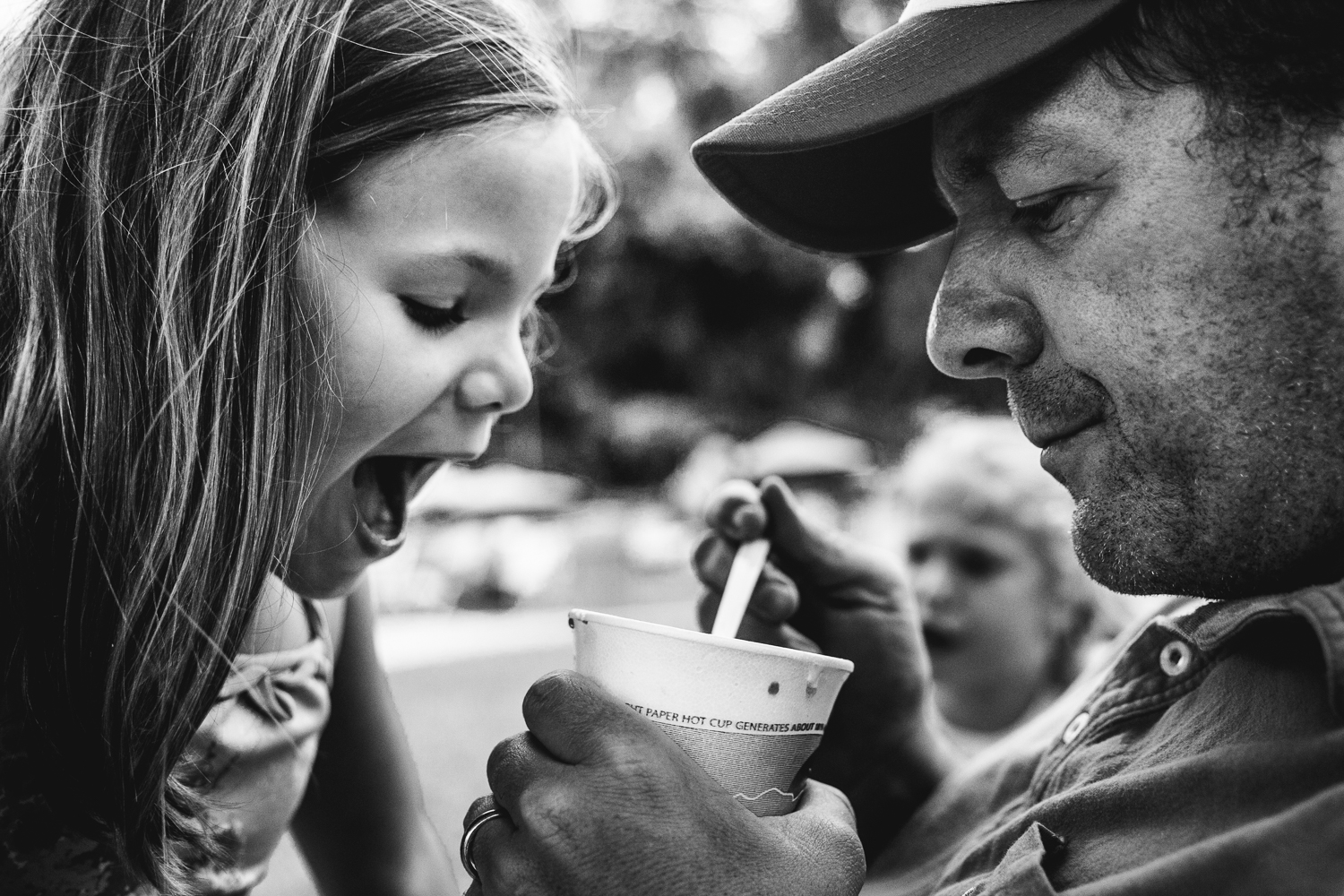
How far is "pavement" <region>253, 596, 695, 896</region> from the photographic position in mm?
4027

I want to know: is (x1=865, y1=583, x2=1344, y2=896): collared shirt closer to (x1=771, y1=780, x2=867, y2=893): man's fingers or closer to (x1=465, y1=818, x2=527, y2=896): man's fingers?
(x1=771, y1=780, x2=867, y2=893): man's fingers

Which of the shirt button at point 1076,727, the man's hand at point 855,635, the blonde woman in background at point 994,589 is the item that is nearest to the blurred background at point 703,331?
the blonde woman in background at point 994,589

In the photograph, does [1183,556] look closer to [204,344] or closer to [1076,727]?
[1076,727]

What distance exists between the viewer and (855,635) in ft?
6.54

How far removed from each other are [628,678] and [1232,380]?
754mm

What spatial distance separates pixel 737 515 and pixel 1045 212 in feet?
2.41

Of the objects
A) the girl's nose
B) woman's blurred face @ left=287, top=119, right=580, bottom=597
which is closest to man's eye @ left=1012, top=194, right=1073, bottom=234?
woman's blurred face @ left=287, top=119, right=580, bottom=597

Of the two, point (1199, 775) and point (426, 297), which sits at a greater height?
point (426, 297)

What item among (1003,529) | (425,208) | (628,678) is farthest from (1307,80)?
(1003,529)

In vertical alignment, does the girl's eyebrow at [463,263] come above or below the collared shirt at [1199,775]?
above

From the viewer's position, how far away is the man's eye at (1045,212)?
1319 millimetres

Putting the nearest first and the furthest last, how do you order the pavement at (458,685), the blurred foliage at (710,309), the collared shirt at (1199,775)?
the collared shirt at (1199,775) → the pavement at (458,685) → the blurred foliage at (710,309)

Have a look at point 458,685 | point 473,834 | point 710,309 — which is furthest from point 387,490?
point 710,309

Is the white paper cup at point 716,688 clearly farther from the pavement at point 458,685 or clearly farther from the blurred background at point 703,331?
the blurred background at point 703,331
